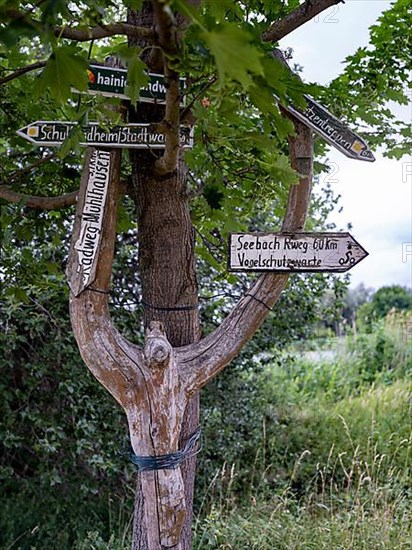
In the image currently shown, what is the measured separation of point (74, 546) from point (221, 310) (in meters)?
1.24

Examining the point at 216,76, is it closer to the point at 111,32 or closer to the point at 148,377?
the point at 111,32

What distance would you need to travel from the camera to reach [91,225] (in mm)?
1452

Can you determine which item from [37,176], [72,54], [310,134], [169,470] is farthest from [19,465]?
[72,54]

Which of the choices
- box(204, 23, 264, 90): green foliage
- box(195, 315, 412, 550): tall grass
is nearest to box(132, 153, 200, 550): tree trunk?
box(204, 23, 264, 90): green foliage

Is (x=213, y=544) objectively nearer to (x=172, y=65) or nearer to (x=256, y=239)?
(x=256, y=239)

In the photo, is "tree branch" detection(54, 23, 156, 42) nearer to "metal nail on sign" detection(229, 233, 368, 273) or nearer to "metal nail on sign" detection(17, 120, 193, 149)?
"metal nail on sign" detection(17, 120, 193, 149)

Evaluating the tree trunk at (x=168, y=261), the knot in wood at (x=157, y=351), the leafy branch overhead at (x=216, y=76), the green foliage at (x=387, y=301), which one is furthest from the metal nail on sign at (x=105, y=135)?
the green foliage at (x=387, y=301)

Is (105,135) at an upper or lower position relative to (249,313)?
upper

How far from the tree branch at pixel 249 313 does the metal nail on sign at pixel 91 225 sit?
0.27 meters

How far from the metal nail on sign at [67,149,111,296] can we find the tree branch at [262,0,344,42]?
0.46 meters

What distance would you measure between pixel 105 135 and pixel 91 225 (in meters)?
0.19

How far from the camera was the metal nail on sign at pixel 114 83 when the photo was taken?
1.36 metres

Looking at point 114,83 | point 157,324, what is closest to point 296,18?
point 114,83

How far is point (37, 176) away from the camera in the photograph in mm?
2037
